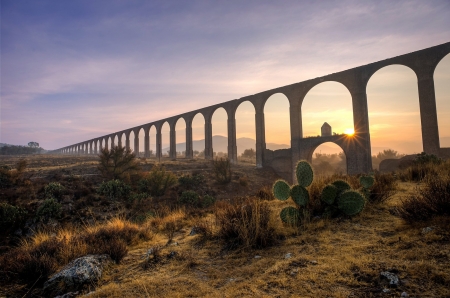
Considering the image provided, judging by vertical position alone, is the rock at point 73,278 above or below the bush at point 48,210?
above

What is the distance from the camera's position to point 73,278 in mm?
3215

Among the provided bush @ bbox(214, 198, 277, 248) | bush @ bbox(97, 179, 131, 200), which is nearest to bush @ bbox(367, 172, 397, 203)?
A: bush @ bbox(214, 198, 277, 248)

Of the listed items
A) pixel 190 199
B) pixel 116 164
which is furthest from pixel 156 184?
pixel 116 164

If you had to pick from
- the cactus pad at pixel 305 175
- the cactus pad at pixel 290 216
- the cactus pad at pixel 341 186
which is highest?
the cactus pad at pixel 305 175

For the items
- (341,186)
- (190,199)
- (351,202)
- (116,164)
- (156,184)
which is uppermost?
(116,164)

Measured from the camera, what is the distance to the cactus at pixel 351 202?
14.1 ft

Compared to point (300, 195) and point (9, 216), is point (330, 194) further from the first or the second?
point (9, 216)

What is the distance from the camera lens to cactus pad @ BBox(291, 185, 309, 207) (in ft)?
15.6

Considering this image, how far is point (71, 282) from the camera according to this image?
3195 mm

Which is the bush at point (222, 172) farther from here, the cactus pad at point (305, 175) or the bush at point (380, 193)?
the cactus pad at point (305, 175)

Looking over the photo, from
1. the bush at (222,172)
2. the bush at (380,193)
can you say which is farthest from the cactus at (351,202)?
the bush at (222,172)

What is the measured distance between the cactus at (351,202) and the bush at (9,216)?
11920 mm

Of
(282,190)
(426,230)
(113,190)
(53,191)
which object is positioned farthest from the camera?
(113,190)

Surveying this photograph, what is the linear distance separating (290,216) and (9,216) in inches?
441
